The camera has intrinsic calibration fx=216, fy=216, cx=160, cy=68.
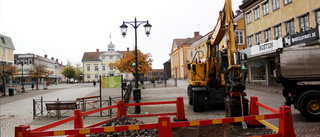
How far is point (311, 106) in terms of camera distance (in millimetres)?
7527

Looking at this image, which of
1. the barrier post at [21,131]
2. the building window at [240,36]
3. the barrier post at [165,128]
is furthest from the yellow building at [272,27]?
the barrier post at [21,131]

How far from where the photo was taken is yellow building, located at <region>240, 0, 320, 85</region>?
53.7 feet

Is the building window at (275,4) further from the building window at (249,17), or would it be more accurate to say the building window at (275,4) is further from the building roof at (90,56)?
the building roof at (90,56)

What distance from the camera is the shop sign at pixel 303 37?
47.6 feet

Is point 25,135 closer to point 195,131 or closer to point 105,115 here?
point 195,131

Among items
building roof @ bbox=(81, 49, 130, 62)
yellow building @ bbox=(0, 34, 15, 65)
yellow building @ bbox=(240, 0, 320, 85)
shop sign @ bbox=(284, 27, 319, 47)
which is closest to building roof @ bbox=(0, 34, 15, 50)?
yellow building @ bbox=(0, 34, 15, 65)

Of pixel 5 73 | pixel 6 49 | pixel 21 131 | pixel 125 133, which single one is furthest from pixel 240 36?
pixel 6 49

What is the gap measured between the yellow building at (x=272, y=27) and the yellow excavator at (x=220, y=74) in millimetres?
6775

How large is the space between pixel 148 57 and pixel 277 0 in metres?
20.4

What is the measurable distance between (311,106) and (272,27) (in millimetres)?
16406

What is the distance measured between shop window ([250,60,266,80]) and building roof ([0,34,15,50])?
155 ft

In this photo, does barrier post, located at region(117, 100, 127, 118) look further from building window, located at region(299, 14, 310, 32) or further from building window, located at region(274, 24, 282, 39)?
building window, located at region(274, 24, 282, 39)

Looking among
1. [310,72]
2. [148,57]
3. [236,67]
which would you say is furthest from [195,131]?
[148,57]

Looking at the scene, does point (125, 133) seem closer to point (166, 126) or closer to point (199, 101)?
point (166, 126)
